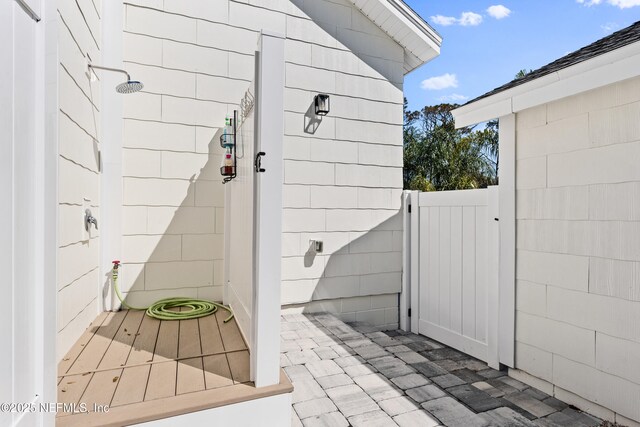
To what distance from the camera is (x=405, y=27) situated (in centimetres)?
396

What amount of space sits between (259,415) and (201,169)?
2.21 m

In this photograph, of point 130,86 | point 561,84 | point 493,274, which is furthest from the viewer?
point 493,274

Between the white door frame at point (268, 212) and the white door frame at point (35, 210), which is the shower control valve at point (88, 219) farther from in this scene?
the white door frame at point (268, 212)

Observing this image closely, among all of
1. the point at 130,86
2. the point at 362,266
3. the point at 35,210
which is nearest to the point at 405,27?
the point at 362,266

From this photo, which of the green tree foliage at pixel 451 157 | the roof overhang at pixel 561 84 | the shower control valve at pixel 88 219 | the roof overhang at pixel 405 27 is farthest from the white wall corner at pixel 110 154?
the green tree foliage at pixel 451 157

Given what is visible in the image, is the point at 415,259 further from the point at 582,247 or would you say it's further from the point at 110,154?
the point at 110,154

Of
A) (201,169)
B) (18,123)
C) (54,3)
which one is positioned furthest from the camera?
(201,169)

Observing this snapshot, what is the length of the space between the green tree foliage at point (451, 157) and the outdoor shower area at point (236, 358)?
29.1ft

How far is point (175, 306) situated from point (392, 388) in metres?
1.93

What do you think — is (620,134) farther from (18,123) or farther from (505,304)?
(18,123)

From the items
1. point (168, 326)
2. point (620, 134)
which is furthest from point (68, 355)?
point (620, 134)

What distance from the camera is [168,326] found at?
252 cm

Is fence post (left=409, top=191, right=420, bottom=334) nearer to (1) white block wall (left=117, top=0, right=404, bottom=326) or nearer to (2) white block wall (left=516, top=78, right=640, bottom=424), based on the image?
(1) white block wall (left=117, top=0, right=404, bottom=326)

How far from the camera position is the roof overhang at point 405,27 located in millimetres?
3850
